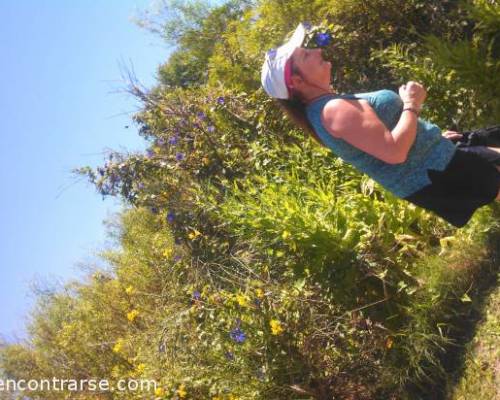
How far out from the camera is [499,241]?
3.20 meters

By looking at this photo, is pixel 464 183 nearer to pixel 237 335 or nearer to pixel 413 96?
pixel 413 96

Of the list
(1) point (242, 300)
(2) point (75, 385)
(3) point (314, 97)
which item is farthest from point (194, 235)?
(3) point (314, 97)

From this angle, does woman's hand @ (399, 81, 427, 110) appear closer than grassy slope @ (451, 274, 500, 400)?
Yes

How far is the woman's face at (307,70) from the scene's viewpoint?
207 centimetres

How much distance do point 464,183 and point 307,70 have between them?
33.7 inches

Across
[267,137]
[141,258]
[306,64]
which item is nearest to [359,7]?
[267,137]

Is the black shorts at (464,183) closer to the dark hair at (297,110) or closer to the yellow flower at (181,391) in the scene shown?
the dark hair at (297,110)

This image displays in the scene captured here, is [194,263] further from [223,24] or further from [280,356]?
[223,24]

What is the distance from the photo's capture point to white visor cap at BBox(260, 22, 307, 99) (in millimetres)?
2074

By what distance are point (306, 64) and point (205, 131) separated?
3.43 m

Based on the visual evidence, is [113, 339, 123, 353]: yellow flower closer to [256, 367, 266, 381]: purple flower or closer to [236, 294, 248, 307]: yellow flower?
[236, 294, 248, 307]: yellow flower

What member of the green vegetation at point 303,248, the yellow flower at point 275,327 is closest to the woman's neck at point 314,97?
the green vegetation at point 303,248

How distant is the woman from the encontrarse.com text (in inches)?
114

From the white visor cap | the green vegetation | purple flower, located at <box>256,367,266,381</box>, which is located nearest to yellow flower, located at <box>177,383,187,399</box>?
the green vegetation
